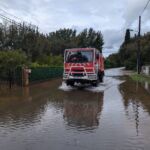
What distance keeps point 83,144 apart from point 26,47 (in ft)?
140

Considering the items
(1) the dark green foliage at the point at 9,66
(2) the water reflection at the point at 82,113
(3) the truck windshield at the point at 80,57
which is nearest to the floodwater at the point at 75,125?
(2) the water reflection at the point at 82,113

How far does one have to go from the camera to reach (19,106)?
18.8m

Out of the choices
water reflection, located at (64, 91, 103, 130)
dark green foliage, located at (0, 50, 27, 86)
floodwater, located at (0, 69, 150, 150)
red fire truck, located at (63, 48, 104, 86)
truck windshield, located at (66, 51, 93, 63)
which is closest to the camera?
floodwater, located at (0, 69, 150, 150)

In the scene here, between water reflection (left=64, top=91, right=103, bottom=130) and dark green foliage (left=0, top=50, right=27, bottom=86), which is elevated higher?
dark green foliage (left=0, top=50, right=27, bottom=86)

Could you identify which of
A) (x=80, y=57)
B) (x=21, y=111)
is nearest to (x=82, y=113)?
(x=21, y=111)

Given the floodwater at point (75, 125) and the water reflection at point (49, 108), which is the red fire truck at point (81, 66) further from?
the floodwater at point (75, 125)

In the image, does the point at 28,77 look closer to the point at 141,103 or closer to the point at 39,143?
the point at 141,103

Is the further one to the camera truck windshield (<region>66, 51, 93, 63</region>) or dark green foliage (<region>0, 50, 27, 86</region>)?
dark green foliage (<region>0, 50, 27, 86</region>)

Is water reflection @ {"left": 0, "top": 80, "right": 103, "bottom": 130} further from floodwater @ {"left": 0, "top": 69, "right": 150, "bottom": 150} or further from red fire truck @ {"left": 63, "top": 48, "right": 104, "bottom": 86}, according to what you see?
red fire truck @ {"left": 63, "top": 48, "right": 104, "bottom": 86}

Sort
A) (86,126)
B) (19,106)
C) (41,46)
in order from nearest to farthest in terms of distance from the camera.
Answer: (86,126) < (19,106) < (41,46)

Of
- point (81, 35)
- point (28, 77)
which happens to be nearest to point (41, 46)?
point (28, 77)

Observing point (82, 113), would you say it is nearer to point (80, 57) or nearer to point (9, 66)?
point (80, 57)

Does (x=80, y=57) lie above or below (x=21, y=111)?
above

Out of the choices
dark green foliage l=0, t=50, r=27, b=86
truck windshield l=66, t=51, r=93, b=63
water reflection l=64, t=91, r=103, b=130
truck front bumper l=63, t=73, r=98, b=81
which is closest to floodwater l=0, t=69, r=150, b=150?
water reflection l=64, t=91, r=103, b=130
